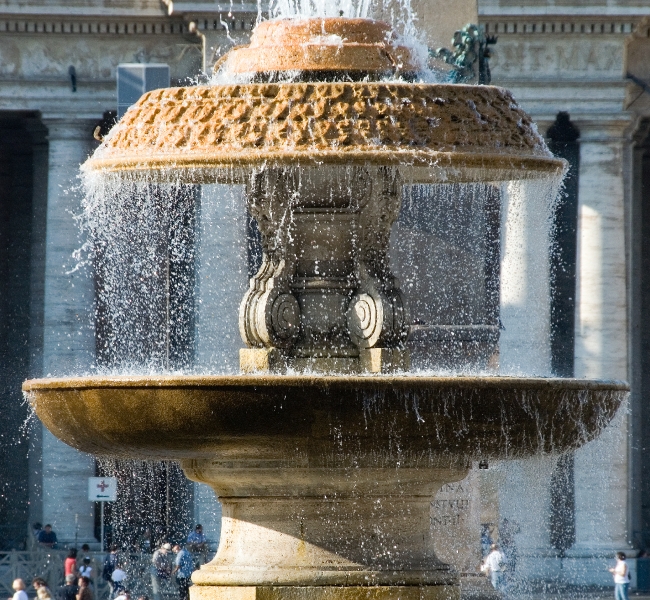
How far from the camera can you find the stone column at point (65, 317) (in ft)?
148

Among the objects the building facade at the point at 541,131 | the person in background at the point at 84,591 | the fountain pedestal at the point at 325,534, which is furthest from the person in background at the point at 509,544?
the fountain pedestal at the point at 325,534

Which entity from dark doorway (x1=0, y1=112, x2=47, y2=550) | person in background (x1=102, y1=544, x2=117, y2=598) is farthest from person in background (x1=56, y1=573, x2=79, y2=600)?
dark doorway (x1=0, y1=112, x2=47, y2=550)

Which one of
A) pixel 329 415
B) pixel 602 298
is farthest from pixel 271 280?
pixel 602 298

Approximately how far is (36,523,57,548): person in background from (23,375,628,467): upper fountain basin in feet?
95.3

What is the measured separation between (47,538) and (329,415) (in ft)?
99.5

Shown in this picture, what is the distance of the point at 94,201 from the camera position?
1584 cm

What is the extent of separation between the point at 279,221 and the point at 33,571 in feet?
85.8

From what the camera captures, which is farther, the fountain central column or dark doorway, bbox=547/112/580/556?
dark doorway, bbox=547/112/580/556

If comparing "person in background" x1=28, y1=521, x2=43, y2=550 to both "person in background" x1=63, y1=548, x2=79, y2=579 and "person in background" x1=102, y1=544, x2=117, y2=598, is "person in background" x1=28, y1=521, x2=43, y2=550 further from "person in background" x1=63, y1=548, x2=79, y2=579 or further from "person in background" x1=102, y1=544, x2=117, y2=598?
"person in background" x1=102, y1=544, x2=117, y2=598

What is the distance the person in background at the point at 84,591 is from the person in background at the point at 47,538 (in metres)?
9.88

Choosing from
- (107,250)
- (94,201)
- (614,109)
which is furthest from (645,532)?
(94,201)

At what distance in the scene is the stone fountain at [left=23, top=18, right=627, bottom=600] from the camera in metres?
13.4

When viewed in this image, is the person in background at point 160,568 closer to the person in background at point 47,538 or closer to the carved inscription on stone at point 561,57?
the person in background at point 47,538

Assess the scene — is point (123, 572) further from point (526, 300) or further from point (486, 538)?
point (526, 300)
